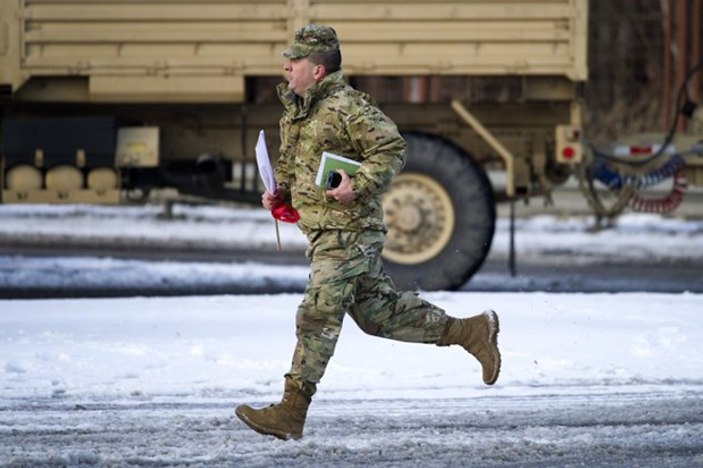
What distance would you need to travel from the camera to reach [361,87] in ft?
43.5

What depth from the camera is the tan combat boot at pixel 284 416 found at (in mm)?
7016

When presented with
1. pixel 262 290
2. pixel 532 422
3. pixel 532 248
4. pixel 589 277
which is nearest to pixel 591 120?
pixel 532 248

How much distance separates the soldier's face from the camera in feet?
23.3

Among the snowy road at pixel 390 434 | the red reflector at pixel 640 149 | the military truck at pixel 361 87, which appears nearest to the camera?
the snowy road at pixel 390 434

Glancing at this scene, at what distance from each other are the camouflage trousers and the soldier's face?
2.01ft

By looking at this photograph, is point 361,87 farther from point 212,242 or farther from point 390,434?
point 390,434

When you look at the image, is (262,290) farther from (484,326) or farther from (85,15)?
(484,326)

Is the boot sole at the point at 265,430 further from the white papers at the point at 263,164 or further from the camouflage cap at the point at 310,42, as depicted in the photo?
the camouflage cap at the point at 310,42

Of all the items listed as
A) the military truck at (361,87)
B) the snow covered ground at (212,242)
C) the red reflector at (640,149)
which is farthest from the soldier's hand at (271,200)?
the red reflector at (640,149)

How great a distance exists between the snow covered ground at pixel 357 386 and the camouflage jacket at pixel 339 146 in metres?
0.93

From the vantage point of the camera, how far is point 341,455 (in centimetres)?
680

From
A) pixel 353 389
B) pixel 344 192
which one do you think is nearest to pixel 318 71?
pixel 344 192

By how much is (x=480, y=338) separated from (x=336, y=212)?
0.96 meters

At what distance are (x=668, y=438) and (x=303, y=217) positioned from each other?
1.79 m
